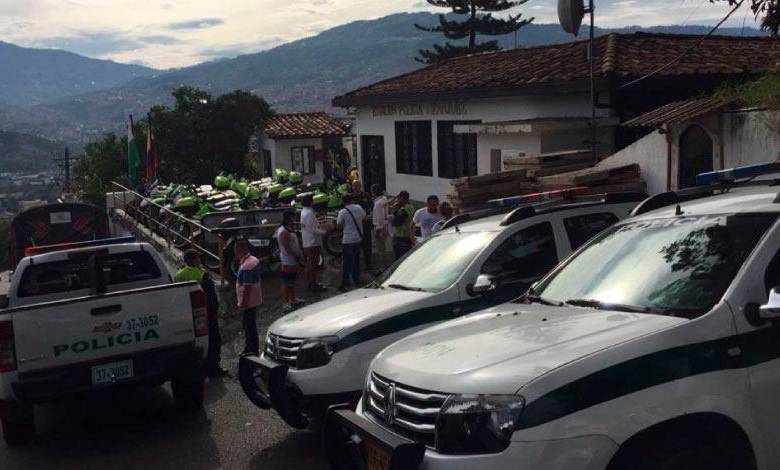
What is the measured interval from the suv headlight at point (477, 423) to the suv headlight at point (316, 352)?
2.64m

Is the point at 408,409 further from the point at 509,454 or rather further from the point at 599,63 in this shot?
the point at 599,63

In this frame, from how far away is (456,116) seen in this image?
2092 cm

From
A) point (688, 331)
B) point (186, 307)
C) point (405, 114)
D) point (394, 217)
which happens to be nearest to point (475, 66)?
point (405, 114)

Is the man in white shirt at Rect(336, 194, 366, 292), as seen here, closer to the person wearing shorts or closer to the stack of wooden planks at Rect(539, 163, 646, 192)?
the person wearing shorts

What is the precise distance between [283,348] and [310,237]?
6901 millimetres

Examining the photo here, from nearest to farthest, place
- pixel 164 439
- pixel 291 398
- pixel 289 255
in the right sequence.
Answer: pixel 291 398 → pixel 164 439 → pixel 289 255

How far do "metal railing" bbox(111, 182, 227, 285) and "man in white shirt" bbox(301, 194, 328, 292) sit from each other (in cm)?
140

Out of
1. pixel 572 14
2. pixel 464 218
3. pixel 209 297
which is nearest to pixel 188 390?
pixel 209 297

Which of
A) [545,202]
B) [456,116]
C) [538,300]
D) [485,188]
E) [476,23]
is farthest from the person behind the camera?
[476,23]

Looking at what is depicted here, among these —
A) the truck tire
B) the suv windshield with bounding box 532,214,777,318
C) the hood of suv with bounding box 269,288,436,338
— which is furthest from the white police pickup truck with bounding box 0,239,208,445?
the truck tire

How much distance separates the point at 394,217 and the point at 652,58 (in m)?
7.18

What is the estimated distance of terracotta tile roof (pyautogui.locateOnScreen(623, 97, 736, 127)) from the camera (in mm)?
11719

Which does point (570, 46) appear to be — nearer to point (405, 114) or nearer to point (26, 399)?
point (405, 114)

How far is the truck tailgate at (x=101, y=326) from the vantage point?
22.5 ft
